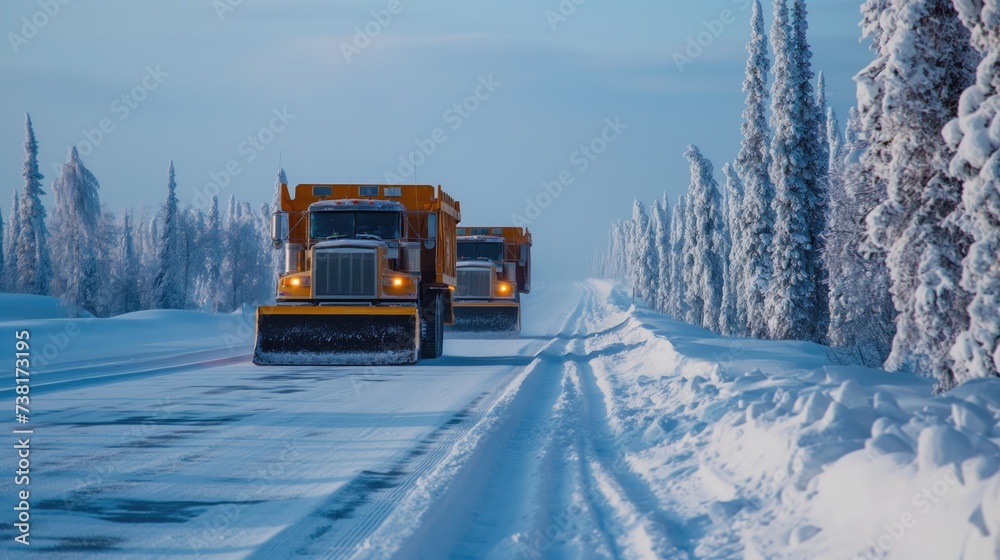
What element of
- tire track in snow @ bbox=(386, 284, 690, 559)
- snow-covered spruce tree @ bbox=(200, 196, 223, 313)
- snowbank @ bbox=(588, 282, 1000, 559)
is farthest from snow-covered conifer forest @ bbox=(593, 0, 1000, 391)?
snow-covered spruce tree @ bbox=(200, 196, 223, 313)

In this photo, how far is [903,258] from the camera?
8.96 metres

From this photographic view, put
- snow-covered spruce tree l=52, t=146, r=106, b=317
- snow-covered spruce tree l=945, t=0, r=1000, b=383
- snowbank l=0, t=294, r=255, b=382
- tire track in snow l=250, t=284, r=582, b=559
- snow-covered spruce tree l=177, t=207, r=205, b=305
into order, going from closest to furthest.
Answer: tire track in snow l=250, t=284, r=582, b=559 < snow-covered spruce tree l=945, t=0, r=1000, b=383 < snowbank l=0, t=294, r=255, b=382 < snow-covered spruce tree l=52, t=146, r=106, b=317 < snow-covered spruce tree l=177, t=207, r=205, b=305

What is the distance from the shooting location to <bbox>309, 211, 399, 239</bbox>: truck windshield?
56.9 feet

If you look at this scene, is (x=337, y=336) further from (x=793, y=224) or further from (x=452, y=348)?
(x=793, y=224)

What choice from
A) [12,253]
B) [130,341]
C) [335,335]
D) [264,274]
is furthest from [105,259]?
[335,335]

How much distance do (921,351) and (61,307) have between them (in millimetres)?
50912

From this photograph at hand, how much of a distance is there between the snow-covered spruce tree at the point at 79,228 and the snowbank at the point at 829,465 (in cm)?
5144

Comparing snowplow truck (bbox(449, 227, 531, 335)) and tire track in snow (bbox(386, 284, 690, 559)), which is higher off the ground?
snowplow truck (bbox(449, 227, 531, 335))

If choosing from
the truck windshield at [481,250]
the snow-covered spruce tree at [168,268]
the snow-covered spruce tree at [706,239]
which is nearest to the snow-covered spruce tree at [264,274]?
the snow-covered spruce tree at [168,268]

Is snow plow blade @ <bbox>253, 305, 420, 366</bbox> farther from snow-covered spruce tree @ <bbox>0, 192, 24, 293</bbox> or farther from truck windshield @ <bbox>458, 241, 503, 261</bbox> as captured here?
snow-covered spruce tree @ <bbox>0, 192, 24, 293</bbox>

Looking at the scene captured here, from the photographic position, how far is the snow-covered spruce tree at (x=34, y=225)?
186 ft

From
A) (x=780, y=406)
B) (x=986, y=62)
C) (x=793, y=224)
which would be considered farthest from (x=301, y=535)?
(x=793, y=224)

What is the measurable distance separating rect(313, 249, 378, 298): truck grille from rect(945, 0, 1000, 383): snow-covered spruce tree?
1162 centimetres

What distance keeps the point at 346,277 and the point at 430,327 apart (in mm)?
2740
